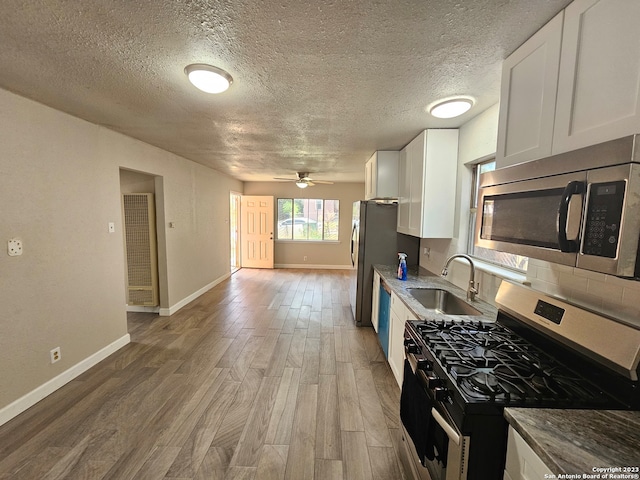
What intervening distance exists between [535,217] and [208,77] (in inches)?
71.6

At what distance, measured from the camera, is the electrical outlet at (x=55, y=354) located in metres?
2.30

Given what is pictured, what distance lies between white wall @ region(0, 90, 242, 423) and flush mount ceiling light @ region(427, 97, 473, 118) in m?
3.07

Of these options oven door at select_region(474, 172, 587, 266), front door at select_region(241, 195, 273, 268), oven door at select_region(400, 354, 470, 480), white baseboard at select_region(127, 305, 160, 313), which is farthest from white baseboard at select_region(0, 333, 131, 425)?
front door at select_region(241, 195, 273, 268)

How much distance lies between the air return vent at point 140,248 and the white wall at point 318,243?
3710mm

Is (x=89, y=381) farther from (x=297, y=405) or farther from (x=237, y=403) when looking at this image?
(x=297, y=405)

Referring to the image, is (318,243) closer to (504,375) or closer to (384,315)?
(384,315)

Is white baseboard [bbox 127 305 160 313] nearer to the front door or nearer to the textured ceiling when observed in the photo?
the textured ceiling

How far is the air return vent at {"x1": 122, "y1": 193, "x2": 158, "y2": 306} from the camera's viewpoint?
12.8 feet

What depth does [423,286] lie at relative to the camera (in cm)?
259

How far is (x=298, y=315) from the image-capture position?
4141 mm

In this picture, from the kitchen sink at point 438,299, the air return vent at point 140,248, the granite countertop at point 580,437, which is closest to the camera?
the granite countertop at point 580,437

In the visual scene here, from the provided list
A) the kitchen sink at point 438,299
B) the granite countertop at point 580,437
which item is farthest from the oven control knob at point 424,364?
the kitchen sink at point 438,299

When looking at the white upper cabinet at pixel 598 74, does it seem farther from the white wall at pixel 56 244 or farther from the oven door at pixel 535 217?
the white wall at pixel 56 244

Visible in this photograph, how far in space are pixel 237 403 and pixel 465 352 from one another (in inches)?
71.4
